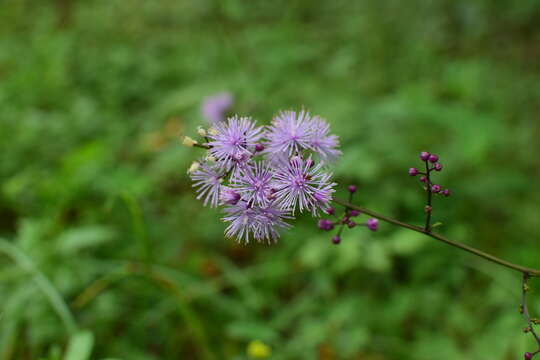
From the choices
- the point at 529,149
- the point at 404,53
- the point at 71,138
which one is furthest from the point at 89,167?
the point at 529,149

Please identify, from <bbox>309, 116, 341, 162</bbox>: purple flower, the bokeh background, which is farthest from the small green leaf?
<bbox>309, 116, 341, 162</bbox>: purple flower

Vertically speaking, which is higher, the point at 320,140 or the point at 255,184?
the point at 320,140

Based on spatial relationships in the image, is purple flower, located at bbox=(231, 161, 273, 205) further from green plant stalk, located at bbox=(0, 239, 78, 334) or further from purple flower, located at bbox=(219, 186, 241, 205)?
green plant stalk, located at bbox=(0, 239, 78, 334)

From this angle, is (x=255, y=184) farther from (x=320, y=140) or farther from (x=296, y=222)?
(x=296, y=222)

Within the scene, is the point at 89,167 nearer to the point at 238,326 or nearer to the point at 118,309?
the point at 118,309

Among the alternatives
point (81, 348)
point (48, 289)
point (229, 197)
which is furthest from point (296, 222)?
point (229, 197)

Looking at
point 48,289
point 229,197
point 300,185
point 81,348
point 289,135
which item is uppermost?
point 289,135

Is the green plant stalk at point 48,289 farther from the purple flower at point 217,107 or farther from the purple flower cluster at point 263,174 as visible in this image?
the purple flower at point 217,107
